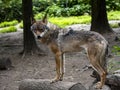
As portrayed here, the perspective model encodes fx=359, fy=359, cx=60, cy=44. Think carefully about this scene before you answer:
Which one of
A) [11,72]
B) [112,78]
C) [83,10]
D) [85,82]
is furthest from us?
[83,10]

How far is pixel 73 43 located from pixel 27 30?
7429 millimetres

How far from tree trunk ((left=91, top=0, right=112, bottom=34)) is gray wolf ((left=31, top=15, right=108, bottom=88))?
1063cm

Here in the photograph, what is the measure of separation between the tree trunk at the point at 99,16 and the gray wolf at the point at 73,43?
1063 cm

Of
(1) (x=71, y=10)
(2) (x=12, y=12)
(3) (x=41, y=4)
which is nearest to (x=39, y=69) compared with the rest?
(2) (x=12, y=12)

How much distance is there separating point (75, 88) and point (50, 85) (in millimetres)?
560

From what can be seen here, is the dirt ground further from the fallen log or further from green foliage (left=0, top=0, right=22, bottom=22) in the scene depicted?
green foliage (left=0, top=0, right=22, bottom=22)

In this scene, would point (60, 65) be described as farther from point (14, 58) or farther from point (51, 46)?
point (14, 58)

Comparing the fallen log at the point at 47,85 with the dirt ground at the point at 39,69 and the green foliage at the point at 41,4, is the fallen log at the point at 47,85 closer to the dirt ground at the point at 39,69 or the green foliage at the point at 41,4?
the dirt ground at the point at 39,69

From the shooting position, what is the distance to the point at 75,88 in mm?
7824

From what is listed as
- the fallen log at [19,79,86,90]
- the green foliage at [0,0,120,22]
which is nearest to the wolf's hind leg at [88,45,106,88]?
the fallen log at [19,79,86,90]

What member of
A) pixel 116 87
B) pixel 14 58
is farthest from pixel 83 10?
pixel 116 87

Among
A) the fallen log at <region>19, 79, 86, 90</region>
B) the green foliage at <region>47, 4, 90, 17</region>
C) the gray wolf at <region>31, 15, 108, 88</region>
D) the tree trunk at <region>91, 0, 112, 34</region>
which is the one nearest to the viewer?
the gray wolf at <region>31, 15, 108, 88</region>

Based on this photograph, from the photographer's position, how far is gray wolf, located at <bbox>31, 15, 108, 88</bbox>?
7559mm

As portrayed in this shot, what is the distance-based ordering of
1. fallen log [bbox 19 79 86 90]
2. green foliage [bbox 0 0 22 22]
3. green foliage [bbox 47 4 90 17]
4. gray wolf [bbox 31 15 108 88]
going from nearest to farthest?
gray wolf [bbox 31 15 108 88] < fallen log [bbox 19 79 86 90] < green foliage [bbox 0 0 22 22] < green foliage [bbox 47 4 90 17]
